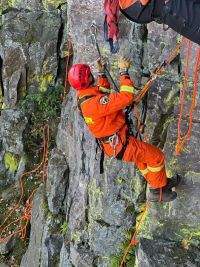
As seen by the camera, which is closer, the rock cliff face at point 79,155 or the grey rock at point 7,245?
the rock cliff face at point 79,155

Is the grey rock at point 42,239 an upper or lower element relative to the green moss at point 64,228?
lower

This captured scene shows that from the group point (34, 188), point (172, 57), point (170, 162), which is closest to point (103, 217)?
point (170, 162)

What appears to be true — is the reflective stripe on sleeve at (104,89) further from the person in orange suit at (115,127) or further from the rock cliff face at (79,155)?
the rock cliff face at (79,155)

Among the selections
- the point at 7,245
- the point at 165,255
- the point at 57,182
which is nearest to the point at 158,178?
the point at 165,255

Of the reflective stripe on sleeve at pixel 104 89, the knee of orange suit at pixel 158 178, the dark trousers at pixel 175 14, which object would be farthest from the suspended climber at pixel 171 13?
the knee of orange suit at pixel 158 178

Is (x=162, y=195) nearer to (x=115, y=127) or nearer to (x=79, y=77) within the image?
(x=115, y=127)

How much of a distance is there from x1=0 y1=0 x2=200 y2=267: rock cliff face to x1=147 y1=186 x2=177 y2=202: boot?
0.24 m

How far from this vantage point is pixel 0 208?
15.4 m

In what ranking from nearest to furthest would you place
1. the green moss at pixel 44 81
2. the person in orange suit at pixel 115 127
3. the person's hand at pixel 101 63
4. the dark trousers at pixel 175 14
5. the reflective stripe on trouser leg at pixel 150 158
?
1. the dark trousers at pixel 175 14
2. the person in orange suit at pixel 115 127
3. the reflective stripe on trouser leg at pixel 150 158
4. the person's hand at pixel 101 63
5. the green moss at pixel 44 81

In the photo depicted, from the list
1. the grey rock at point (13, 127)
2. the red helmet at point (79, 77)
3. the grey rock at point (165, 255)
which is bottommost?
the grey rock at point (165, 255)

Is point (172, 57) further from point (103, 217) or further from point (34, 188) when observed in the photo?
point (34, 188)

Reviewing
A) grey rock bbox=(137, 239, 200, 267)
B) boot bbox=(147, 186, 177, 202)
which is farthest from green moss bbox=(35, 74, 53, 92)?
grey rock bbox=(137, 239, 200, 267)

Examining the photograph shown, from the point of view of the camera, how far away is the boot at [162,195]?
26.3 feet

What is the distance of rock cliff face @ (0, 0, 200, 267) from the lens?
8086mm
